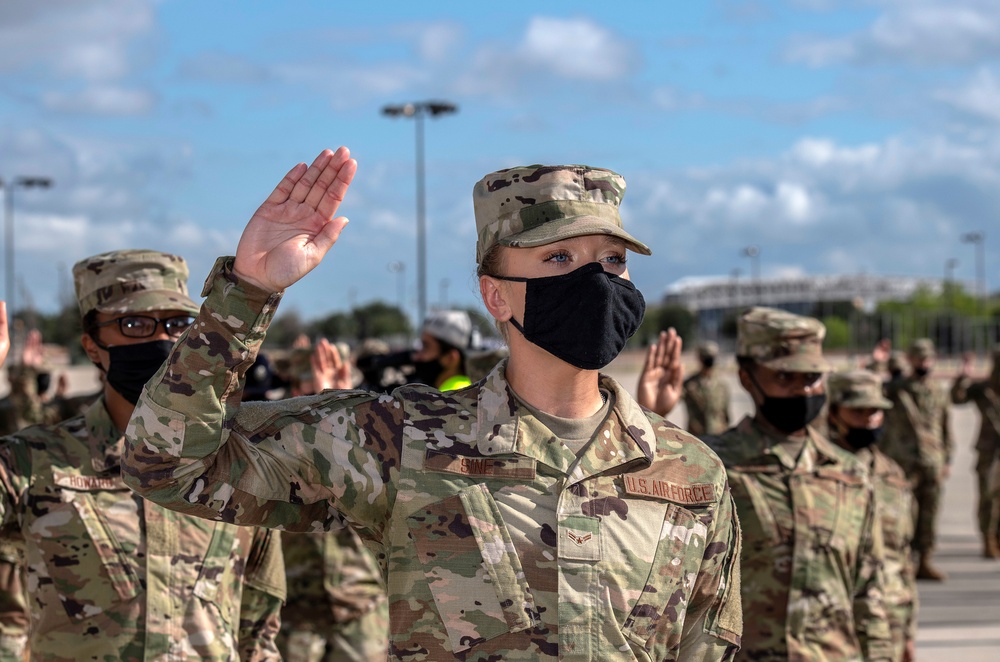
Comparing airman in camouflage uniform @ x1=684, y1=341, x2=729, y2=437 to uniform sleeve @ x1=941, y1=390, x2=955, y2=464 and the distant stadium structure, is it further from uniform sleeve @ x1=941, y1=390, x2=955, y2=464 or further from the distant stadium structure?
the distant stadium structure

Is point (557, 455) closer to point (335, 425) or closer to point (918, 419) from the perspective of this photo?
point (335, 425)

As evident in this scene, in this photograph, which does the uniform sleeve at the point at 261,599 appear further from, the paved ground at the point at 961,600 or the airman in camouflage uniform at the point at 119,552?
the paved ground at the point at 961,600

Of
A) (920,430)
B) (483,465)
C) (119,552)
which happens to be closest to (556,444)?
(483,465)

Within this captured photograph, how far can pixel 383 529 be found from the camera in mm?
2912

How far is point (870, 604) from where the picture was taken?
490 centimetres

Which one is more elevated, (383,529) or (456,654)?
(383,529)

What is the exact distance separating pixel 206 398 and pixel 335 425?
358mm

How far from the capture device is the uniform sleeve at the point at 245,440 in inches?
100

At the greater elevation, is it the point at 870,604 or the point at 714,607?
the point at 714,607

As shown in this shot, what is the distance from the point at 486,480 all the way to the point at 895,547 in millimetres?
3787

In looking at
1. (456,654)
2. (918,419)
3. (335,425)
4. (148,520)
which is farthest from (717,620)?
(918,419)

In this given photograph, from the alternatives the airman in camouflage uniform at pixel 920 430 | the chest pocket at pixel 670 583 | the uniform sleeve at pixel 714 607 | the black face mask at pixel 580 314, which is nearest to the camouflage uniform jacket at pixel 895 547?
the uniform sleeve at pixel 714 607

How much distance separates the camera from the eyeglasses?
4.14 m

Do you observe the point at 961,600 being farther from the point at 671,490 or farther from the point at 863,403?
the point at 671,490
